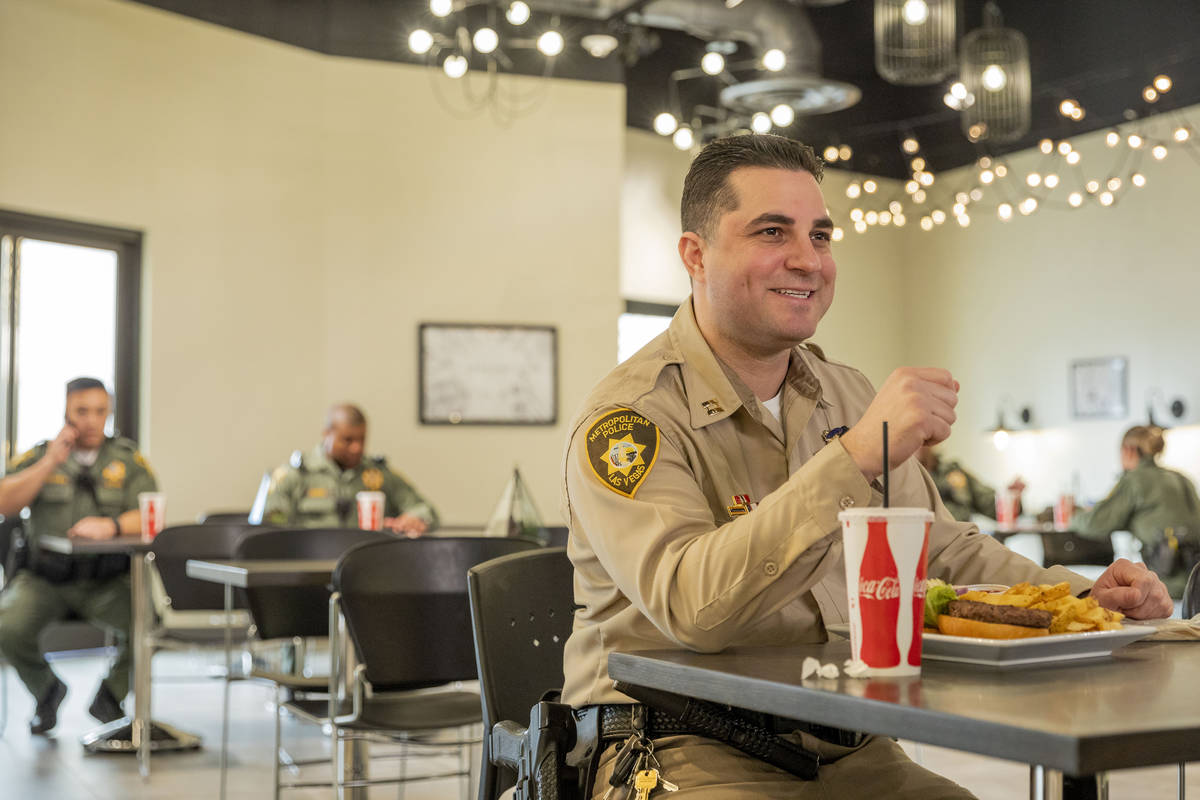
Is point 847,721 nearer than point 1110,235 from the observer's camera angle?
Yes

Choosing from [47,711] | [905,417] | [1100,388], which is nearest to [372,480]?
[47,711]

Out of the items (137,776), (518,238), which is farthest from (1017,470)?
(137,776)

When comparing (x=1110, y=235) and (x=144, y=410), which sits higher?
(x=1110, y=235)

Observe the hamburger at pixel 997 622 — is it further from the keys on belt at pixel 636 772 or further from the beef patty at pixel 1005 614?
the keys on belt at pixel 636 772

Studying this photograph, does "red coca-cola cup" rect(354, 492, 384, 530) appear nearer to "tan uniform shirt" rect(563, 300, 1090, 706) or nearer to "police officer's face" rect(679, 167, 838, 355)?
"tan uniform shirt" rect(563, 300, 1090, 706)

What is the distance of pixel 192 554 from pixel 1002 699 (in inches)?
165

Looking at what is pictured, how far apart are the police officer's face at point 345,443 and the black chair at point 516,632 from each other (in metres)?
4.31

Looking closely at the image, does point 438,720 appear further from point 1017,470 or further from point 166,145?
point 1017,470

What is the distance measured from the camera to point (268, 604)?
3893 millimetres

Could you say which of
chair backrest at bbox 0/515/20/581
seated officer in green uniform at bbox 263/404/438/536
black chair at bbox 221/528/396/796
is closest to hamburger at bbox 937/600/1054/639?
black chair at bbox 221/528/396/796

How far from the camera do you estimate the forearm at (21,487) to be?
5.30 meters

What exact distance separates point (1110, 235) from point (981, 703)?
411 inches

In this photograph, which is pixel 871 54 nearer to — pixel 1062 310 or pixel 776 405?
pixel 1062 310

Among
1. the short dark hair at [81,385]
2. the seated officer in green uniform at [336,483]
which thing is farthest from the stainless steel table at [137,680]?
the seated officer in green uniform at [336,483]
